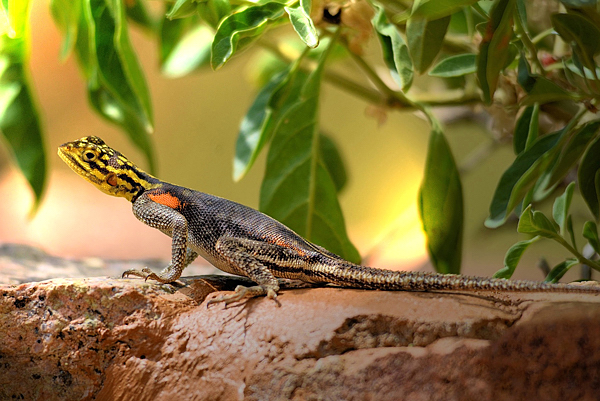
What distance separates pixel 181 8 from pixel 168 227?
2.36 feet

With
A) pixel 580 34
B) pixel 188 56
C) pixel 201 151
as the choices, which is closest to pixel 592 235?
pixel 580 34

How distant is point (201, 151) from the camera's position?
15.8 feet

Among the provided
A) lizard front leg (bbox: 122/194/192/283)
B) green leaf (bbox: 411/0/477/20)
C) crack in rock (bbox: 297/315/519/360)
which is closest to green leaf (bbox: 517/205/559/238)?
crack in rock (bbox: 297/315/519/360)

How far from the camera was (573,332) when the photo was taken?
1234mm

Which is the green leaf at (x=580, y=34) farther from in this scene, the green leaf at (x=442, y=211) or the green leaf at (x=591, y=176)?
the green leaf at (x=442, y=211)

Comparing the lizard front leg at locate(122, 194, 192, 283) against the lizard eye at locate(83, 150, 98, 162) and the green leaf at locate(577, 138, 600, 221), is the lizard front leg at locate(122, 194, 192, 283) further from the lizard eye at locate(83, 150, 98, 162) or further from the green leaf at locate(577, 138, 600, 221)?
the green leaf at locate(577, 138, 600, 221)

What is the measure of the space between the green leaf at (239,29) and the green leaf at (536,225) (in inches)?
37.1

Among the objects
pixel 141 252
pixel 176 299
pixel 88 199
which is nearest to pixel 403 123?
pixel 141 252

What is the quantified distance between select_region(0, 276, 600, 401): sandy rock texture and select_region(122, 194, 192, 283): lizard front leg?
94 mm

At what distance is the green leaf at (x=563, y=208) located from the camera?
1.74 m

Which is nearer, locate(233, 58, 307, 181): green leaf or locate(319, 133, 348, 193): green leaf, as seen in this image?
locate(233, 58, 307, 181): green leaf

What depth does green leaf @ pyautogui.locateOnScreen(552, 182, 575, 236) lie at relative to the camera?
68.4 inches

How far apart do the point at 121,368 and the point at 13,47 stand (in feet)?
3.91

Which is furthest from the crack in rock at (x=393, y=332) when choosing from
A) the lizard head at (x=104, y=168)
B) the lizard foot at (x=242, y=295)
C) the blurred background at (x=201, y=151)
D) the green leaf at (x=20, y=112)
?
A: the blurred background at (x=201, y=151)
